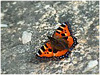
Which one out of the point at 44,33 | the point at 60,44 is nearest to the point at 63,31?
the point at 60,44

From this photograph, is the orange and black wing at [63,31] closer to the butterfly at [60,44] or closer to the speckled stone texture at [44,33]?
the butterfly at [60,44]

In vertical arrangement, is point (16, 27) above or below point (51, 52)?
above

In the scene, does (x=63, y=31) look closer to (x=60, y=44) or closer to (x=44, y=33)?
(x=60, y=44)

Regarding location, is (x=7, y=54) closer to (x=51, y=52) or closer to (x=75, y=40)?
(x=51, y=52)

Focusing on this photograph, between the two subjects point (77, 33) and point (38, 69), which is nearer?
point (38, 69)

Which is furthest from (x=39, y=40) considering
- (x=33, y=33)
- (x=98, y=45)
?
(x=98, y=45)

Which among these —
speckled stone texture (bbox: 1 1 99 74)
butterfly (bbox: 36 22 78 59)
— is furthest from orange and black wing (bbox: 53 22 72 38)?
speckled stone texture (bbox: 1 1 99 74)
